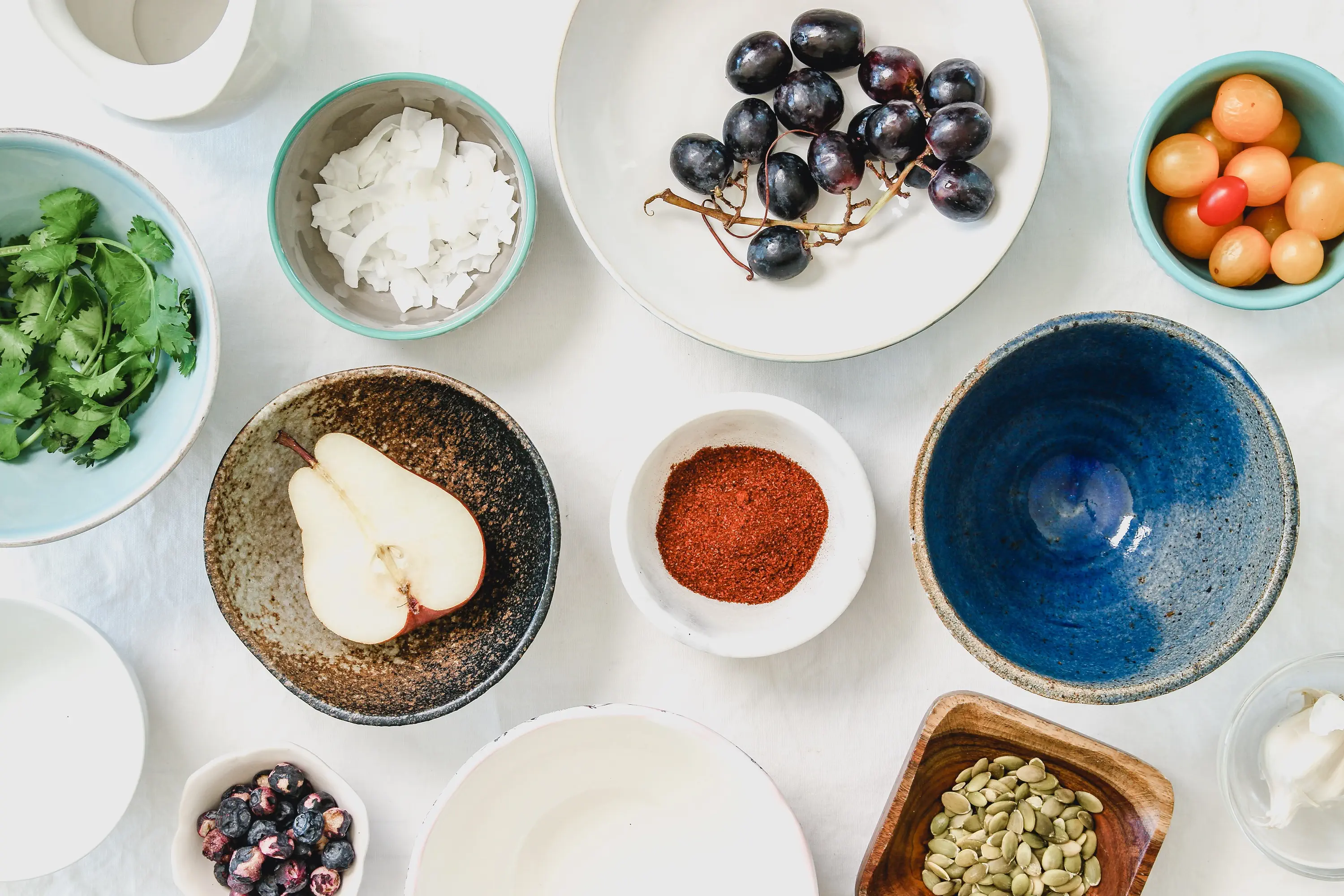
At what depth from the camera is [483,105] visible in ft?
2.96

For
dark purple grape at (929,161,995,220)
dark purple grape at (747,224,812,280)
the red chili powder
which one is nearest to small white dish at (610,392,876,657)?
the red chili powder

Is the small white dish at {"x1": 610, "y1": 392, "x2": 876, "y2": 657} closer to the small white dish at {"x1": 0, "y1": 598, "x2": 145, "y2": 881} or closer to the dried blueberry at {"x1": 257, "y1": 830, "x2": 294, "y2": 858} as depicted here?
the dried blueberry at {"x1": 257, "y1": 830, "x2": 294, "y2": 858}

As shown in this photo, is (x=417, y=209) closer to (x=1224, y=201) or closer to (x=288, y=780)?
(x=288, y=780)

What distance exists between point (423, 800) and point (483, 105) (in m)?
0.70

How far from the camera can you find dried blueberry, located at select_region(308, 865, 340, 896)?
35.7 inches

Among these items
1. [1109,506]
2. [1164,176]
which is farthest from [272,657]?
[1164,176]

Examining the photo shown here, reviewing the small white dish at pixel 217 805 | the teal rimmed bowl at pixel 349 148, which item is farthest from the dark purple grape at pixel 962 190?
the small white dish at pixel 217 805

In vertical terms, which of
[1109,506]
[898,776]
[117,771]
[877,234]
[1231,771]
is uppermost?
[877,234]

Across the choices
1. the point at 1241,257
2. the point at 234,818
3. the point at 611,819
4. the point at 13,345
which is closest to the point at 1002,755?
the point at 611,819

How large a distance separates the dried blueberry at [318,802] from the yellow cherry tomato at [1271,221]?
101 cm

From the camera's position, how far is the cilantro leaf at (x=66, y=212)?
0.88 m

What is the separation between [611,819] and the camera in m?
0.99

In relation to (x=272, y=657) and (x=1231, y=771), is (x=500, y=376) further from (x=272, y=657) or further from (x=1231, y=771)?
(x=1231, y=771)

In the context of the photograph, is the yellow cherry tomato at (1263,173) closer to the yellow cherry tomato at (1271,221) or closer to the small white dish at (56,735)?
the yellow cherry tomato at (1271,221)
